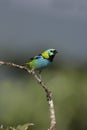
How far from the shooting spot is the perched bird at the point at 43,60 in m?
6.04

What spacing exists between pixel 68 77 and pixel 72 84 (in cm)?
29

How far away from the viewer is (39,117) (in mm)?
20922

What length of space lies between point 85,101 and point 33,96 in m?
1.71

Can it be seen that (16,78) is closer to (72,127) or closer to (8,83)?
(8,83)

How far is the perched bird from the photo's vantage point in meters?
6.04

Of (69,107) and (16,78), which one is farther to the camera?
(16,78)

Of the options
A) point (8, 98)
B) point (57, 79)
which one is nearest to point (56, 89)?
point (57, 79)

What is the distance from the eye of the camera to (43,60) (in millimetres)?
6203

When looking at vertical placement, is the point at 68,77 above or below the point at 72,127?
above

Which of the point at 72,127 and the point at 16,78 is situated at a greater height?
the point at 16,78

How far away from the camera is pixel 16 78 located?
23312mm

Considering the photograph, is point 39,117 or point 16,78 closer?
point 39,117

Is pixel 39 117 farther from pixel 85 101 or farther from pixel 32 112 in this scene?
pixel 85 101

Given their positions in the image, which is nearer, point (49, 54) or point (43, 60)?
point (49, 54)
